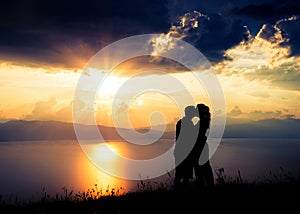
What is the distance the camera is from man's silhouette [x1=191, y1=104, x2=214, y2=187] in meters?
10.1

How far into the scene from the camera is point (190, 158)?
418 inches

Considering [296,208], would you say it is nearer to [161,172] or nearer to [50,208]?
[50,208]

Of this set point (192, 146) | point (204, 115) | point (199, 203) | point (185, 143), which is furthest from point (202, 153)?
point (199, 203)

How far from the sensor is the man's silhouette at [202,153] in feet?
33.1

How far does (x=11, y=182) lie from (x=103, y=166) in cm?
6780

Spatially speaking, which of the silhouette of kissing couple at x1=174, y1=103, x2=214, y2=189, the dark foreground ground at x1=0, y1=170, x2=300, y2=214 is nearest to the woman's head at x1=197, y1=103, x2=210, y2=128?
the silhouette of kissing couple at x1=174, y1=103, x2=214, y2=189

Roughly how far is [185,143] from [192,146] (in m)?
0.25

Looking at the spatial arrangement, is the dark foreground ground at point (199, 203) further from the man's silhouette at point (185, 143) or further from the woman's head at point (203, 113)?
the woman's head at point (203, 113)

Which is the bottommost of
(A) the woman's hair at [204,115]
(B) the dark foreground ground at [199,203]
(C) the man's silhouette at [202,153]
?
(B) the dark foreground ground at [199,203]

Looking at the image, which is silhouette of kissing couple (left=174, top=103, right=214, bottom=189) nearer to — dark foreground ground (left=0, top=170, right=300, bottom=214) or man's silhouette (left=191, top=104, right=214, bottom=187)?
man's silhouette (left=191, top=104, right=214, bottom=187)

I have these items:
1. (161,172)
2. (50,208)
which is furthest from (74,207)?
(161,172)

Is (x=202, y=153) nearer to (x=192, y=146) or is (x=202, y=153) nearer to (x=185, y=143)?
(x=192, y=146)

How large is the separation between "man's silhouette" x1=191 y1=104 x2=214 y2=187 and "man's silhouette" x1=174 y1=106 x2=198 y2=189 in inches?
6.3

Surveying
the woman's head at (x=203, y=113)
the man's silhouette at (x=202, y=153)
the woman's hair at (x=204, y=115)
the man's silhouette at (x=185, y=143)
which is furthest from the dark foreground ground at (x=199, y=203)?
the woman's head at (x=203, y=113)
